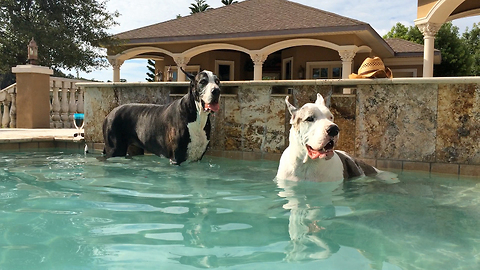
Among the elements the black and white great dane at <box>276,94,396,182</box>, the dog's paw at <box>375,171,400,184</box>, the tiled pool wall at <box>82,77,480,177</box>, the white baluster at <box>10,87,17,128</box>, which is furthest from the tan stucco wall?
the dog's paw at <box>375,171,400,184</box>

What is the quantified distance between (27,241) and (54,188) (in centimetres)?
196

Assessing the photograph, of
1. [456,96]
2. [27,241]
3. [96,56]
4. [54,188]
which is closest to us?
[27,241]

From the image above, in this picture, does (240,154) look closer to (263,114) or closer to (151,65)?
(263,114)

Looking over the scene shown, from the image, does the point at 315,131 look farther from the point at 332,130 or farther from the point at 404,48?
the point at 404,48

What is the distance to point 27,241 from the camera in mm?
2750

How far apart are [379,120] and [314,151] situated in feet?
7.98

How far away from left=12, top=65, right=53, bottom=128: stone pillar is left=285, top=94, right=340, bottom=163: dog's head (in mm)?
10627

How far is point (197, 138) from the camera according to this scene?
6.23m

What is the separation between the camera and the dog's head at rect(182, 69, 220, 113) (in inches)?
224

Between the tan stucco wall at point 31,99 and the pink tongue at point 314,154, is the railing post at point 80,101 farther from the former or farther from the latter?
the pink tongue at point 314,154

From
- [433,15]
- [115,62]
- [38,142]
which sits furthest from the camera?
[115,62]

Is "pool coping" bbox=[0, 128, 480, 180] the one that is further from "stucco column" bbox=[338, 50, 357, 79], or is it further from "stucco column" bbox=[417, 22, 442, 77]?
"stucco column" bbox=[417, 22, 442, 77]

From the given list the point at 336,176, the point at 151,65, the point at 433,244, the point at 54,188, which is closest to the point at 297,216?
the point at 433,244

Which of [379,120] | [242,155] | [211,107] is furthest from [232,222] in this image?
[242,155]
